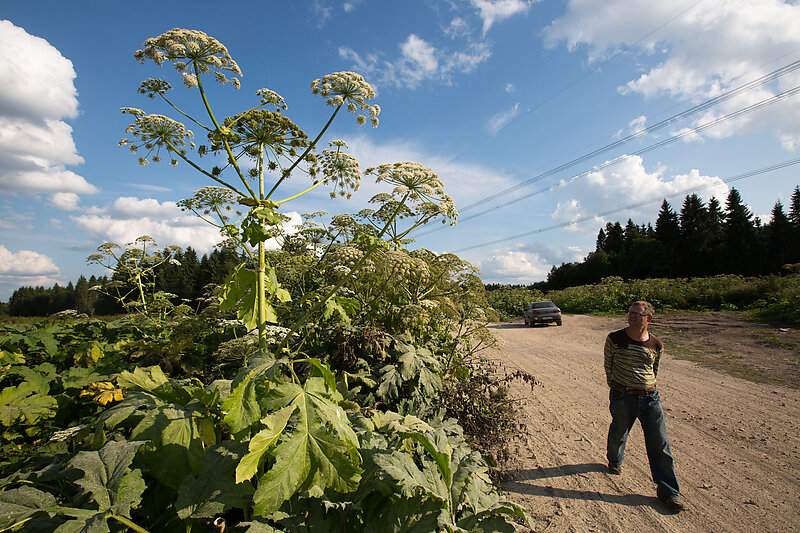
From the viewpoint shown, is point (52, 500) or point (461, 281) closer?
point (52, 500)

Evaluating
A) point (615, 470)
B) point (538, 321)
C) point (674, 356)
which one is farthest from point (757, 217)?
point (615, 470)

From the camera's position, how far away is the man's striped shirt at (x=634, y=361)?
15.4 ft

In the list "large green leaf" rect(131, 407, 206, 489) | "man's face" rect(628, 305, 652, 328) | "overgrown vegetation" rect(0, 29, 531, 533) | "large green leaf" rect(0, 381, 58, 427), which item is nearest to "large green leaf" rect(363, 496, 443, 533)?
"overgrown vegetation" rect(0, 29, 531, 533)

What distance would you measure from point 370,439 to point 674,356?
13260 millimetres

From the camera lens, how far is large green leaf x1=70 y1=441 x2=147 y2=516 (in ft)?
5.27

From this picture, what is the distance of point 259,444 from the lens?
168 cm

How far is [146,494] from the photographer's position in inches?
79.7

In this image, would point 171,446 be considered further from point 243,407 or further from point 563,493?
point 563,493

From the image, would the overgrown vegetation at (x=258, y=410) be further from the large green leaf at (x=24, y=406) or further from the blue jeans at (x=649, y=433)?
the blue jeans at (x=649, y=433)

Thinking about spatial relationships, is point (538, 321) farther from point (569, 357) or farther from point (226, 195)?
point (226, 195)

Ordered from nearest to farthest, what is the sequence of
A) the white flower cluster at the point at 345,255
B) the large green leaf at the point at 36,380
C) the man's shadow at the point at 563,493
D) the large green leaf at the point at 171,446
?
the large green leaf at the point at 171,446 → the large green leaf at the point at 36,380 → the white flower cluster at the point at 345,255 → the man's shadow at the point at 563,493

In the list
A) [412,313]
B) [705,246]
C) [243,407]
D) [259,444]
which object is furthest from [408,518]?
[705,246]

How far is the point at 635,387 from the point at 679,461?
5.32ft

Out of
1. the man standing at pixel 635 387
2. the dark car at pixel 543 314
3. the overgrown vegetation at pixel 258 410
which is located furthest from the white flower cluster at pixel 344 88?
the dark car at pixel 543 314
